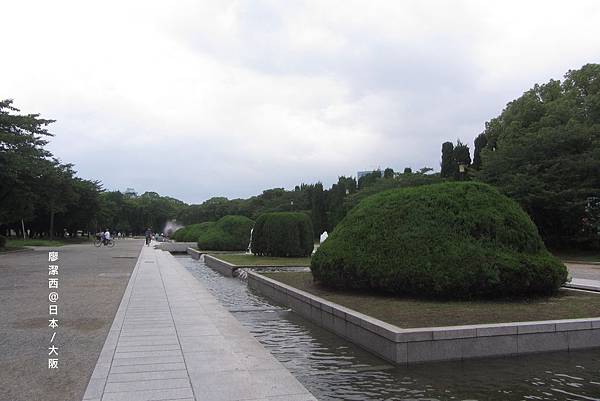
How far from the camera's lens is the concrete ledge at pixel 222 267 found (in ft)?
61.3

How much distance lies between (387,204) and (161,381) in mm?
6933

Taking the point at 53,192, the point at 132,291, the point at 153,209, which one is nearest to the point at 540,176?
the point at 132,291

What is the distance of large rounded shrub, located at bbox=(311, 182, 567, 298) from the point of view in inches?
352

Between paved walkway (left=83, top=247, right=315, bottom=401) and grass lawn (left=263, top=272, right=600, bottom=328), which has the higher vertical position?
grass lawn (left=263, top=272, right=600, bottom=328)

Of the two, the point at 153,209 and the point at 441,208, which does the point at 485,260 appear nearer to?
the point at 441,208

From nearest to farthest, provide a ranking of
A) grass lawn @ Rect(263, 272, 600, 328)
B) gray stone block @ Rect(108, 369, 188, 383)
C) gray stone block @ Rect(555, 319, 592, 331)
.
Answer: gray stone block @ Rect(108, 369, 188, 383) < gray stone block @ Rect(555, 319, 592, 331) < grass lawn @ Rect(263, 272, 600, 328)

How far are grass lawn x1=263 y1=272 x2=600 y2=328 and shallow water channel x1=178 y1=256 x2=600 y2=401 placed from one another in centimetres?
72

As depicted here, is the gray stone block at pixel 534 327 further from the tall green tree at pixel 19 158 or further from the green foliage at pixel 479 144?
the green foliage at pixel 479 144

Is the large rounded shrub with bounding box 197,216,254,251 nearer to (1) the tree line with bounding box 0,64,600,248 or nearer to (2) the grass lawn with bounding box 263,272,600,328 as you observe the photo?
(1) the tree line with bounding box 0,64,600,248

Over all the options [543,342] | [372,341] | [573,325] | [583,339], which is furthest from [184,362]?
[583,339]

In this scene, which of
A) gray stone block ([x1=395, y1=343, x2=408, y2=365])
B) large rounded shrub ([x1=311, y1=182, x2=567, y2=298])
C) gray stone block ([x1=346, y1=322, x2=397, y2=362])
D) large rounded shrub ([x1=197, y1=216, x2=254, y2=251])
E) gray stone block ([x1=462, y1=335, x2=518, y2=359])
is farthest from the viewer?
large rounded shrub ([x1=197, y1=216, x2=254, y2=251])

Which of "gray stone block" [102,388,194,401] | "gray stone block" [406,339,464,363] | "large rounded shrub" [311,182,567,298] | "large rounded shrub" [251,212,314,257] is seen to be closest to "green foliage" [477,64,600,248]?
"large rounded shrub" [251,212,314,257]

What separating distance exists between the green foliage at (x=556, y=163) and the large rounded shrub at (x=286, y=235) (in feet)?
45.6

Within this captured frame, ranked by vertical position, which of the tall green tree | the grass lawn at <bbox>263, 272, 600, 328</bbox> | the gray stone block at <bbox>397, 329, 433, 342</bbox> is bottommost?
the gray stone block at <bbox>397, 329, 433, 342</bbox>
